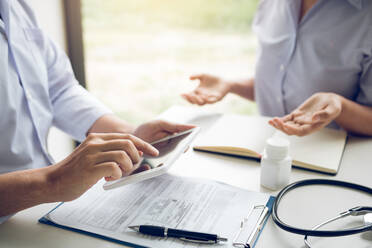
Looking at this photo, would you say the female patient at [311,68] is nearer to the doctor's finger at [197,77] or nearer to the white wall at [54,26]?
the doctor's finger at [197,77]

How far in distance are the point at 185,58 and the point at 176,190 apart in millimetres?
3549

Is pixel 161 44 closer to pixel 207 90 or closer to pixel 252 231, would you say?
pixel 207 90

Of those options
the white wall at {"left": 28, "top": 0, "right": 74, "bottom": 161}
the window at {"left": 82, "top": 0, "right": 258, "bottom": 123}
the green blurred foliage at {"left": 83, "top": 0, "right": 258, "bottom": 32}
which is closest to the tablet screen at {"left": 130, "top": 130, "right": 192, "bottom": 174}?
the white wall at {"left": 28, "top": 0, "right": 74, "bottom": 161}

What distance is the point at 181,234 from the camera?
2.12 ft

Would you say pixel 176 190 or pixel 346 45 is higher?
pixel 346 45

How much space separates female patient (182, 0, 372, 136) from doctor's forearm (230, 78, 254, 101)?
0.01m

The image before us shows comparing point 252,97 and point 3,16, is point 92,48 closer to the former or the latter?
point 252,97

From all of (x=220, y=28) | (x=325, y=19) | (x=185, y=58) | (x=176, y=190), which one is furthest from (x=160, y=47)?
(x=176, y=190)

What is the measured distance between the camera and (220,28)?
173 inches

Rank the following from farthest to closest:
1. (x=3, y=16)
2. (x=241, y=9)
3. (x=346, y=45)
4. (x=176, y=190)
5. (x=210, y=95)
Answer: (x=241, y=9) < (x=210, y=95) < (x=346, y=45) < (x=3, y=16) < (x=176, y=190)

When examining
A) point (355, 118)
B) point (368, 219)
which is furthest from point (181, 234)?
point (355, 118)

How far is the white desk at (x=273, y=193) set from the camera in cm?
65

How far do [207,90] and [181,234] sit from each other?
802 millimetres

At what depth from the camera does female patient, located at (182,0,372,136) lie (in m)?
1.07
